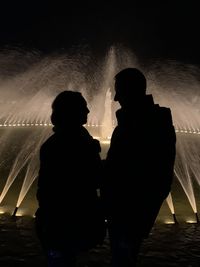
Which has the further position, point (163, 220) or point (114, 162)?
point (163, 220)

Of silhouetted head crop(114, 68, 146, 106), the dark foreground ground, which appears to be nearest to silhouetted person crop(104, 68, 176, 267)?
silhouetted head crop(114, 68, 146, 106)

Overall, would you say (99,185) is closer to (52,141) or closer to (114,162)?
(114,162)

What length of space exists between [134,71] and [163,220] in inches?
292

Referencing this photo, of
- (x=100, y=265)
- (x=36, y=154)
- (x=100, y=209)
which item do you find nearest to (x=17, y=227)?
(x=100, y=265)

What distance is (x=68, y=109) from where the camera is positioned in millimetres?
3615

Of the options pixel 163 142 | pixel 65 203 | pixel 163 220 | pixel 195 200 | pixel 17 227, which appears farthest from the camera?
pixel 195 200

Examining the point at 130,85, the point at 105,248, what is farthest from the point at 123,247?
the point at 105,248

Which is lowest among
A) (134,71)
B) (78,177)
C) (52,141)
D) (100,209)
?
(100,209)

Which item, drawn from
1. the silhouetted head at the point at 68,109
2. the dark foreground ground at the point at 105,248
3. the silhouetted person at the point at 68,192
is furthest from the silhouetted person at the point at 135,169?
the dark foreground ground at the point at 105,248

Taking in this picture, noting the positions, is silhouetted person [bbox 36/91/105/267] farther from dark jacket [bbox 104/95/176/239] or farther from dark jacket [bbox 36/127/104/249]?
dark jacket [bbox 104/95/176/239]

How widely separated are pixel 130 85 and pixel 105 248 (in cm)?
471

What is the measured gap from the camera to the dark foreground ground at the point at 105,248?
23.0 ft

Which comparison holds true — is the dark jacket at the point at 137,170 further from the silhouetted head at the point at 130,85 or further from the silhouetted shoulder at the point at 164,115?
the silhouetted head at the point at 130,85

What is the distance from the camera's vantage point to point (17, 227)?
9.13m
